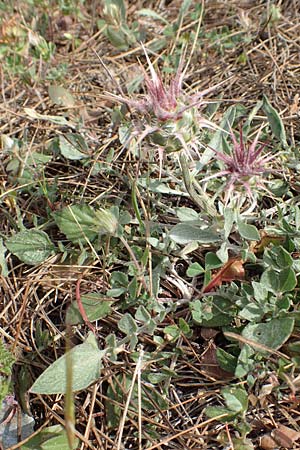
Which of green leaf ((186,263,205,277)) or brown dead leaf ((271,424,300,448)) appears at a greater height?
green leaf ((186,263,205,277))

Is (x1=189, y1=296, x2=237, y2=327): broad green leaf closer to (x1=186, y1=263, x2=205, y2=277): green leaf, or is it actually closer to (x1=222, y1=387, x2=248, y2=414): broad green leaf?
(x1=186, y1=263, x2=205, y2=277): green leaf

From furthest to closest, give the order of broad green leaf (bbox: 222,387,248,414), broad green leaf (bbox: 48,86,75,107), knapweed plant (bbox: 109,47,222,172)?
broad green leaf (bbox: 48,86,75,107) < broad green leaf (bbox: 222,387,248,414) < knapweed plant (bbox: 109,47,222,172)

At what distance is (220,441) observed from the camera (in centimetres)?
166

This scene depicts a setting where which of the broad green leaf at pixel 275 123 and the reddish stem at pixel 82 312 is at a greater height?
the broad green leaf at pixel 275 123

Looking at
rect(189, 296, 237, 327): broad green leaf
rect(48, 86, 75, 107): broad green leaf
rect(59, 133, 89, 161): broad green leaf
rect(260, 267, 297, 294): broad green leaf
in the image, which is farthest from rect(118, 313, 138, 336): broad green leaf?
rect(48, 86, 75, 107): broad green leaf

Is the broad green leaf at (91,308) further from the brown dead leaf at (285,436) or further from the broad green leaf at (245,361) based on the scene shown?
the brown dead leaf at (285,436)

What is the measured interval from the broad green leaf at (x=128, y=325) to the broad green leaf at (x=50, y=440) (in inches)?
13.2

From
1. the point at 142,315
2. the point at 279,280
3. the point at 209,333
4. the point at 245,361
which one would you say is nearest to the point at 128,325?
the point at 142,315

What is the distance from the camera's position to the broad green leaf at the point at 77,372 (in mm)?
1694

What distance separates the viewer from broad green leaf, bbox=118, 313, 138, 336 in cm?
180

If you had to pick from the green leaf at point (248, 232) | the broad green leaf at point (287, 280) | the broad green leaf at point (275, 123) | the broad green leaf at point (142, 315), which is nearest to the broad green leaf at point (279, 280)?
the broad green leaf at point (287, 280)

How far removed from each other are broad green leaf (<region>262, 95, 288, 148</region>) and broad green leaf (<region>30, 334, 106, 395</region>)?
103 cm

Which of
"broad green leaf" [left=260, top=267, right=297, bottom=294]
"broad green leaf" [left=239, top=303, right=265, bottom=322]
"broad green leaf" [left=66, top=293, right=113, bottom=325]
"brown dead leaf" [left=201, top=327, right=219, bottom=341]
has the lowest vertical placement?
"brown dead leaf" [left=201, top=327, right=219, bottom=341]

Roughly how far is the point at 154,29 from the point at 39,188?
4.07 feet
